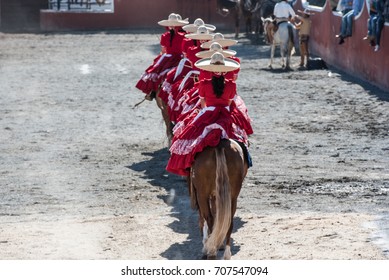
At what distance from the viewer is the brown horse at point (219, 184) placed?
34.2 ft

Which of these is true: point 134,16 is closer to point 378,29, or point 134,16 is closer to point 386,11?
point 386,11

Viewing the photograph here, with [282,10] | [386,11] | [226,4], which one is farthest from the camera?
[226,4]

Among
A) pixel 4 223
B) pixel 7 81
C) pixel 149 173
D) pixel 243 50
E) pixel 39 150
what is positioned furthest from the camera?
pixel 243 50

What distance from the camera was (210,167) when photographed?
10586mm

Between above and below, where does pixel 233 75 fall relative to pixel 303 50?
above

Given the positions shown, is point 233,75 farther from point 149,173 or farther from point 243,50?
point 243,50

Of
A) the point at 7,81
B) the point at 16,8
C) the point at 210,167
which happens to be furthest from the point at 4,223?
Answer: the point at 16,8

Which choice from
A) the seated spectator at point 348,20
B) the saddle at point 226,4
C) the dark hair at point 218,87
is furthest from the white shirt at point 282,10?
the dark hair at point 218,87

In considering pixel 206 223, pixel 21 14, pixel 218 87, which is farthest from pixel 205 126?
pixel 21 14

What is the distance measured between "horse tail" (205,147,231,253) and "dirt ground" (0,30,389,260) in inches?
25.2

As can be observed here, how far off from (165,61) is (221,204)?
7655mm

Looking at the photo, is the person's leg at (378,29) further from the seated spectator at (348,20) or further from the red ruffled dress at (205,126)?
the red ruffled dress at (205,126)

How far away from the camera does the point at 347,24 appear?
92.9 feet

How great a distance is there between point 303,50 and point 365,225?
1847 centimetres
